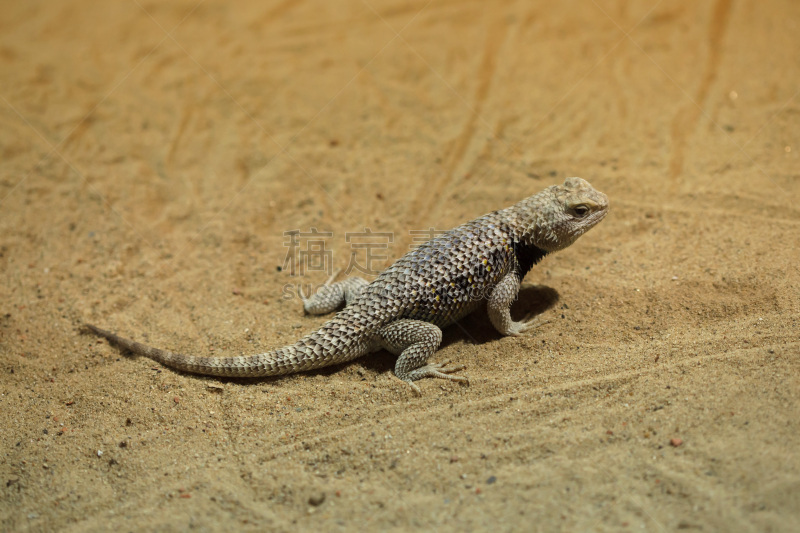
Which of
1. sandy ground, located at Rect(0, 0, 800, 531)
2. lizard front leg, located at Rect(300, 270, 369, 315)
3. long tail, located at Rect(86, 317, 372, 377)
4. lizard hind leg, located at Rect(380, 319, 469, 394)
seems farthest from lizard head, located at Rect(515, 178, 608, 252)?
long tail, located at Rect(86, 317, 372, 377)

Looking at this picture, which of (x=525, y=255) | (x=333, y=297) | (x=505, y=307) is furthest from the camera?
(x=333, y=297)

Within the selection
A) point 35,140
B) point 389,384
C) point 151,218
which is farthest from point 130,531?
point 35,140

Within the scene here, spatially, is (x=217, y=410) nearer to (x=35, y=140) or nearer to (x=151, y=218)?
(x=151, y=218)

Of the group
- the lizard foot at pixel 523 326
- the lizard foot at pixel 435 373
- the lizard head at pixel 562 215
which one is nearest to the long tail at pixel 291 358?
the lizard foot at pixel 435 373

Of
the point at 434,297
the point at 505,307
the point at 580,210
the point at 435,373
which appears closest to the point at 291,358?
the point at 435,373

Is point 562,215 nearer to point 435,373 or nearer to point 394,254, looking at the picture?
point 435,373

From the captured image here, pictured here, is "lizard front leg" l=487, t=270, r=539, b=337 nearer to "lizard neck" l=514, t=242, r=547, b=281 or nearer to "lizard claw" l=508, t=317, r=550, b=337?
"lizard claw" l=508, t=317, r=550, b=337
